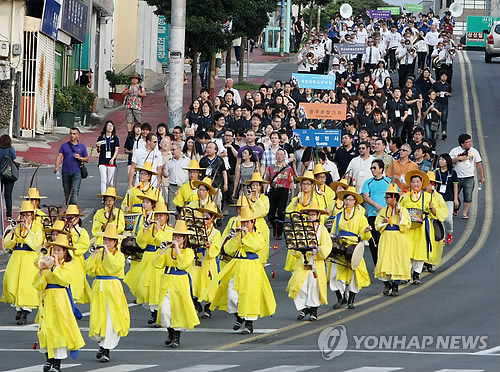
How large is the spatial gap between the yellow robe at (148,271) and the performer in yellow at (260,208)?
1.58m

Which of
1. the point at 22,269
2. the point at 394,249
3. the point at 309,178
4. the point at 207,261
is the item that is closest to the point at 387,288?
the point at 394,249

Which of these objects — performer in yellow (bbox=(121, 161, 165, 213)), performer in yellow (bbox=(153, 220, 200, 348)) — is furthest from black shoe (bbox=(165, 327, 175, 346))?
performer in yellow (bbox=(121, 161, 165, 213))

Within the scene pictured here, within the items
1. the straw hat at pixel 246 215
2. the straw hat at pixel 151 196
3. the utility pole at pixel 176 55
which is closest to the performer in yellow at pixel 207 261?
the straw hat at pixel 246 215

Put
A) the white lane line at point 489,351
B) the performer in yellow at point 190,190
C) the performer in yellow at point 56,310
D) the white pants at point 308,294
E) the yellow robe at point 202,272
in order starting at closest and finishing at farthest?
the performer in yellow at point 56,310 < the white lane line at point 489,351 < the white pants at point 308,294 < the yellow robe at point 202,272 < the performer in yellow at point 190,190

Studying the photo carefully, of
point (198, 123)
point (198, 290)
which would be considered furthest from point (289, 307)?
point (198, 123)

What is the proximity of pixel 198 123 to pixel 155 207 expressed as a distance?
9.29 meters

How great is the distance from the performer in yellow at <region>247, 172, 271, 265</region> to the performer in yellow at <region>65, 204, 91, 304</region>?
2.54 m

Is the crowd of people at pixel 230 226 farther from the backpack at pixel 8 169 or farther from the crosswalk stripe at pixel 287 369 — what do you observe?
the crosswalk stripe at pixel 287 369

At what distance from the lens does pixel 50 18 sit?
119ft

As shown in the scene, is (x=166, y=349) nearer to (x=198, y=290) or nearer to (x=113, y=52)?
(x=198, y=290)

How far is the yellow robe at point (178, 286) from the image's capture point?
14.8 metres

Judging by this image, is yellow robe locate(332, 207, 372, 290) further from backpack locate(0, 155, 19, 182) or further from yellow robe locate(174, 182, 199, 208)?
backpack locate(0, 155, 19, 182)

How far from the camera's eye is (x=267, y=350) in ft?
47.8
